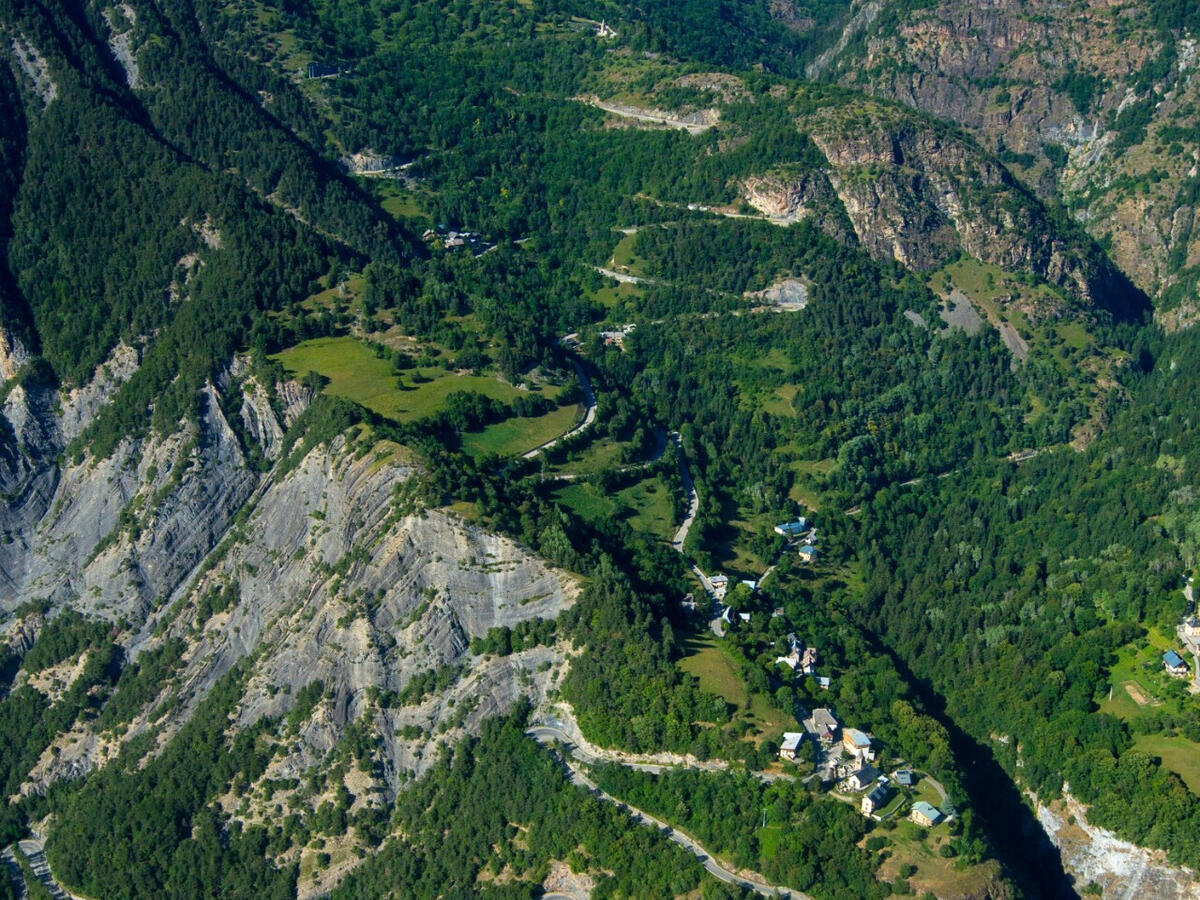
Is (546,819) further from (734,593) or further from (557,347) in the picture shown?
(557,347)

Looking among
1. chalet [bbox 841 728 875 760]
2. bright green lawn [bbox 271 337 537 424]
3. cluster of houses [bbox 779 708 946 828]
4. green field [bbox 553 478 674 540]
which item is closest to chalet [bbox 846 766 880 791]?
cluster of houses [bbox 779 708 946 828]

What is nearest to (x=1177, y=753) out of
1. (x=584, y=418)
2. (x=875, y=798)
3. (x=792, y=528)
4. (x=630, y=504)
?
(x=875, y=798)

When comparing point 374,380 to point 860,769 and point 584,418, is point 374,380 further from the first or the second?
point 860,769

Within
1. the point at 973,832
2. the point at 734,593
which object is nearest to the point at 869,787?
the point at 973,832

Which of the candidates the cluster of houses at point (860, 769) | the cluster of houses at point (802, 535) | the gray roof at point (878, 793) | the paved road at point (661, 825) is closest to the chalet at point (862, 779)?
the cluster of houses at point (860, 769)

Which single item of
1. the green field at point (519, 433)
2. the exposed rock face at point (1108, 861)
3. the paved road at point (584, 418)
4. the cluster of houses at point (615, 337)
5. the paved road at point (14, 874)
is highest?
the green field at point (519, 433)

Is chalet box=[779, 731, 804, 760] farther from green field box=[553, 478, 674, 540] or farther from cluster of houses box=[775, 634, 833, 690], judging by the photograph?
green field box=[553, 478, 674, 540]

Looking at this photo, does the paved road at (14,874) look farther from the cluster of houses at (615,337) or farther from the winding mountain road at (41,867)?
the cluster of houses at (615,337)
